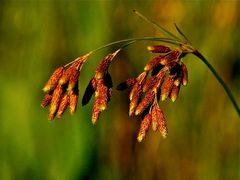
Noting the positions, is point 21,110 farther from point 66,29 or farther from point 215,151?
point 215,151

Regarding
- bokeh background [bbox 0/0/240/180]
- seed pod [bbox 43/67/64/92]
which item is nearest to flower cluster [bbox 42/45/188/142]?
seed pod [bbox 43/67/64/92]

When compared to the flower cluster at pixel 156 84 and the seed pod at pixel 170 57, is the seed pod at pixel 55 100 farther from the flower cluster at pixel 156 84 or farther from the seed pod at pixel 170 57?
the seed pod at pixel 170 57

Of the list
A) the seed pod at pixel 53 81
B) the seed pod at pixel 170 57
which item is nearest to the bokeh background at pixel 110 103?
the seed pod at pixel 53 81

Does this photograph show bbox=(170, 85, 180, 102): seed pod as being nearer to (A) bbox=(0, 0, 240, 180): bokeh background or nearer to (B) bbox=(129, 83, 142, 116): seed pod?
(B) bbox=(129, 83, 142, 116): seed pod

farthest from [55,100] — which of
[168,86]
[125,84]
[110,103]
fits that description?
[110,103]

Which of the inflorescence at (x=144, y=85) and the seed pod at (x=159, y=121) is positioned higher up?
the inflorescence at (x=144, y=85)

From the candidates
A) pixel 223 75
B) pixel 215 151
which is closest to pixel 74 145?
pixel 215 151

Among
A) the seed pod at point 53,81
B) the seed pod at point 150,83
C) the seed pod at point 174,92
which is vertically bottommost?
the seed pod at point 174,92
